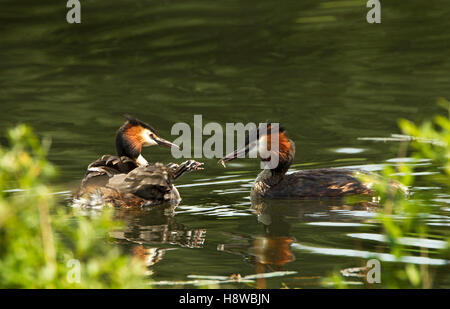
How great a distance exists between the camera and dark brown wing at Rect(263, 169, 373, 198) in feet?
38.1

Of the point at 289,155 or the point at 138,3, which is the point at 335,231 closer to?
the point at 289,155

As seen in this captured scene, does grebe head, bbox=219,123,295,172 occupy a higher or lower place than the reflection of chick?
higher

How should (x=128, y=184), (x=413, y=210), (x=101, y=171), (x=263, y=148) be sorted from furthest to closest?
(x=263, y=148) < (x=101, y=171) < (x=128, y=184) < (x=413, y=210)

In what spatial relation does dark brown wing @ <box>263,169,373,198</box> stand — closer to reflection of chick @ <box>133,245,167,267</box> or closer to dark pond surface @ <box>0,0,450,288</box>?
dark pond surface @ <box>0,0,450,288</box>

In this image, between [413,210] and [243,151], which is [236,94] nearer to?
[243,151]

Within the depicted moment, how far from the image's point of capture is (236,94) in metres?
19.1

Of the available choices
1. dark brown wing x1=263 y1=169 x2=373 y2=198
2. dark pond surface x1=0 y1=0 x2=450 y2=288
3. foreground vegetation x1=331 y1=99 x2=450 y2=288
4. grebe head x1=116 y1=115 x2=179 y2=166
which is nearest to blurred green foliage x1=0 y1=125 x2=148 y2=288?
foreground vegetation x1=331 y1=99 x2=450 y2=288

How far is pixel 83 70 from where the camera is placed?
22000 millimetres

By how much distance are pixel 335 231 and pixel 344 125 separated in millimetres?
6127

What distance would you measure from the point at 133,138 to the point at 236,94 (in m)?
6.54

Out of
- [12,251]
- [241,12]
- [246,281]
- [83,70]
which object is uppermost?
[241,12]

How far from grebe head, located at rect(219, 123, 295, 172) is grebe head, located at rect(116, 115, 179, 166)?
1.18m

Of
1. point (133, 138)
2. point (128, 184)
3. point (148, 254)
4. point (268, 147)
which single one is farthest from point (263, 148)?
point (148, 254)
